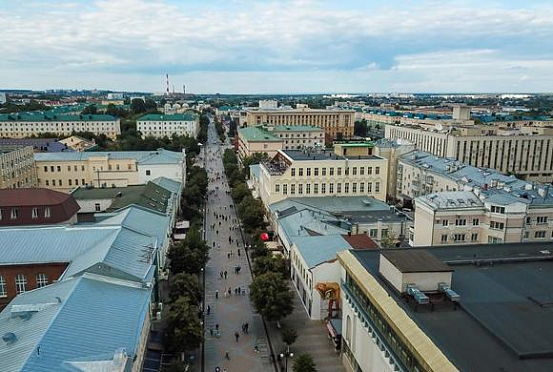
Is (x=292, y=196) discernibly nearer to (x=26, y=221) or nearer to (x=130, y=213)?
(x=130, y=213)

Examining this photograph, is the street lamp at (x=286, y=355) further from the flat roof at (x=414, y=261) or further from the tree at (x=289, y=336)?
the flat roof at (x=414, y=261)

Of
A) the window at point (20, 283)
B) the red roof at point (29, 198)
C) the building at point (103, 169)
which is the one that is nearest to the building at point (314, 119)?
the building at point (103, 169)

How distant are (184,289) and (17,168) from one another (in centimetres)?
5466

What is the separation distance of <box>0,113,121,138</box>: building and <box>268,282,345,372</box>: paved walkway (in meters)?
153

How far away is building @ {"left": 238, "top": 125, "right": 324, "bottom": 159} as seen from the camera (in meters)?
126

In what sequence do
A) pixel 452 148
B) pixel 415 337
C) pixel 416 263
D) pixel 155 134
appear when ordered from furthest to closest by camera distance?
pixel 155 134, pixel 452 148, pixel 416 263, pixel 415 337

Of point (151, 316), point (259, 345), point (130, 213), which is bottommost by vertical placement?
point (259, 345)

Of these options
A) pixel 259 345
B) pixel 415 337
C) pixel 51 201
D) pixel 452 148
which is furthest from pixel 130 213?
pixel 452 148

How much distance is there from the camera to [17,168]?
81125 millimetres

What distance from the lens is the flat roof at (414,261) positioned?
96.0ft

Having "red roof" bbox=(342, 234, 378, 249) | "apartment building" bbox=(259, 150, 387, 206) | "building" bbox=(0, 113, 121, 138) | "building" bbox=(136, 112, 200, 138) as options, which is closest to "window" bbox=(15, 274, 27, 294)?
"red roof" bbox=(342, 234, 378, 249)

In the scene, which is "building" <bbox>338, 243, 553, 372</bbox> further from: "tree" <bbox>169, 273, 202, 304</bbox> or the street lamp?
"tree" <bbox>169, 273, 202, 304</bbox>

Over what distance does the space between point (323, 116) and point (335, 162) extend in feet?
404

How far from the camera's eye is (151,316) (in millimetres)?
39000
